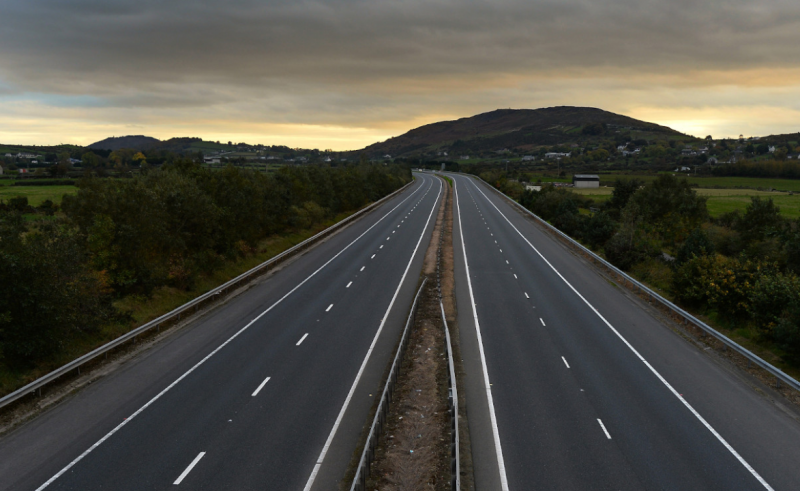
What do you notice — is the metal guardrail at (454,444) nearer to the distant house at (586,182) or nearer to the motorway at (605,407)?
the motorway at (605,407)

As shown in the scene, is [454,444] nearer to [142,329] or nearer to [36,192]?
[142,329]

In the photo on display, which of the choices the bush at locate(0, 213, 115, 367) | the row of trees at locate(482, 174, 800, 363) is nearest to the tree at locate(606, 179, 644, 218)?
the row of trees at locate(482, 174, 800, 363)

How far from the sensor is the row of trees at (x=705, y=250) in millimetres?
22016

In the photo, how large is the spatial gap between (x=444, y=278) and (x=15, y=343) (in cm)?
2431

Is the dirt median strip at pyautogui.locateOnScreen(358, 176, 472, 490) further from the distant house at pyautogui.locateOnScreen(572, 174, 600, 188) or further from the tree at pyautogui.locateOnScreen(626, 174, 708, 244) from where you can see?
the distant house at pyautogui.locateOnScreen(572, 174, 600, 188)

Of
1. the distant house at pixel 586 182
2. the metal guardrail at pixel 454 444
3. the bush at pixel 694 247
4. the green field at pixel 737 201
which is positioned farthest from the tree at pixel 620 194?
the distant house at pixel 586 182

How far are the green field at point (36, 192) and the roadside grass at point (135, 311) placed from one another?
41.9m

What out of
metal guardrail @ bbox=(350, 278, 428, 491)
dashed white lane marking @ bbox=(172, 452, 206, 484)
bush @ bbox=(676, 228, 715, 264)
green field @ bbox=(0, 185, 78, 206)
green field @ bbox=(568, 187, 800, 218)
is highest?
green field @ bbox=(0, 185, 78, 206)

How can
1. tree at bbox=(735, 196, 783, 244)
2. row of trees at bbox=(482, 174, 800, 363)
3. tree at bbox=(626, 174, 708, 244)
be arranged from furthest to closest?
tree at bbox=(626, 174, 708, 244) < tree at bbox=(735, 196, 783, 244) < row of trees at bbox=(482, 174, 800, 363)

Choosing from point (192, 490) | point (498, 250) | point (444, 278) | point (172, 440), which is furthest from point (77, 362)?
point (498, 250)

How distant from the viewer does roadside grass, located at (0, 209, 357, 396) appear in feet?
58.7

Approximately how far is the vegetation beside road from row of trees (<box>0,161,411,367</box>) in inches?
1.9

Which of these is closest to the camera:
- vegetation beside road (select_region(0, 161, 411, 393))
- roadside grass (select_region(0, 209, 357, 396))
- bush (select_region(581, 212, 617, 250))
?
roadside grass (select_region(0, 209, 357, 396))

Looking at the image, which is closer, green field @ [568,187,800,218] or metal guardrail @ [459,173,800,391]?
metal guardrail @ [459,173,800,391]
